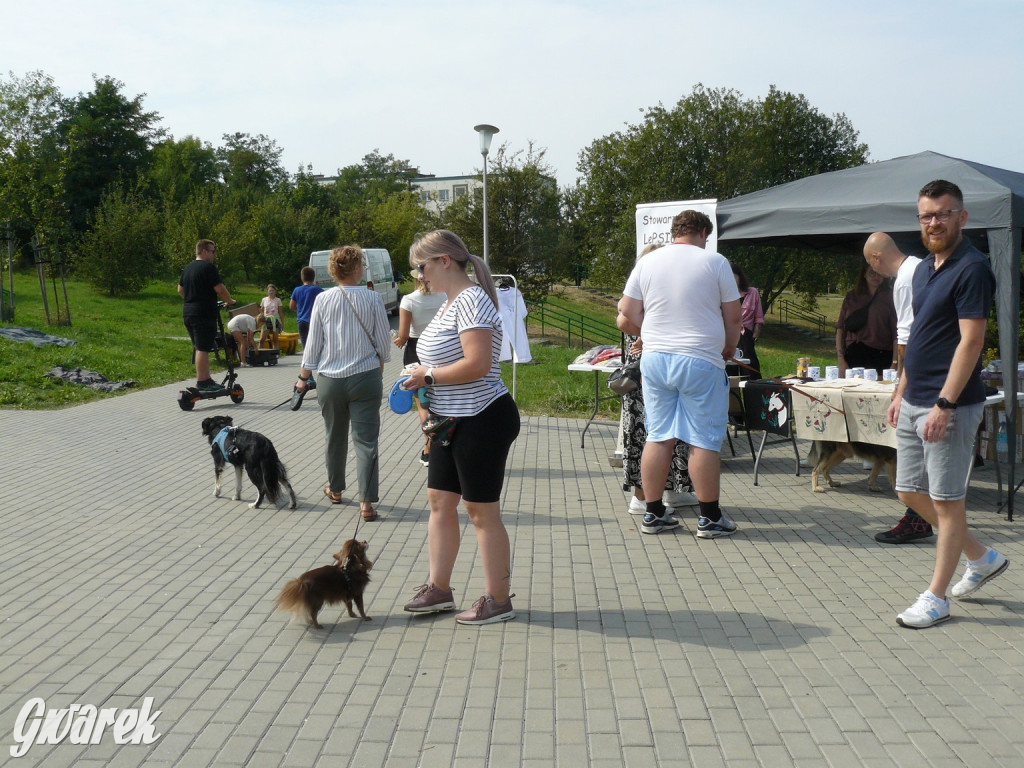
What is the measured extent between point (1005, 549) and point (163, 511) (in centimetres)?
592

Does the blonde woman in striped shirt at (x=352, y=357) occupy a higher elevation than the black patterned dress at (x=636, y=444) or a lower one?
higher

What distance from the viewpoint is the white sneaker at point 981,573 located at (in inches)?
185

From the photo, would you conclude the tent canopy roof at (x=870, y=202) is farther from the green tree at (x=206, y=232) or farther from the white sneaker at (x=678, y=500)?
the green tree at (x=206, y=232)

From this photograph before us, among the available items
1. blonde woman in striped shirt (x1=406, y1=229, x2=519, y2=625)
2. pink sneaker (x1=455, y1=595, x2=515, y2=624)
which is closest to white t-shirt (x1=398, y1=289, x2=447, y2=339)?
blonde woman in striped shirt (x1=406, y1=229, x2=519, y2=625)

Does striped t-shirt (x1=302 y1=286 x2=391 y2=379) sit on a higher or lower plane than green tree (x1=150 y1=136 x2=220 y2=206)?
lower

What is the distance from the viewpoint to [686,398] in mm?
5887

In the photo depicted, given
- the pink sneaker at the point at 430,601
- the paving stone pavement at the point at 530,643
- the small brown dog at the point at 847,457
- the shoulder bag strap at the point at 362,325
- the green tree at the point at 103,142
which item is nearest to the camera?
the paving stone pavement at the point at 530,643

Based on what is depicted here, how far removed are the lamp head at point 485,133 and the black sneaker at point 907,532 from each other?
915 cm

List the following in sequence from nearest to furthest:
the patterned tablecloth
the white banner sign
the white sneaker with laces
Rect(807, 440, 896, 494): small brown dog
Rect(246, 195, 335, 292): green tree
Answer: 1. the white sneaker with laces
2. the patterned tablecloth
3. Rect(807, 440, 896, 494): small brown dog
4. the white banner sign
5. Rect(246, 195, 335, 292): green tree

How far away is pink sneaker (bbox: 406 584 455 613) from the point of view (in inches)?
182

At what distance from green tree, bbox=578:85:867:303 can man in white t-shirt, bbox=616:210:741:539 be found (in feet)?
110

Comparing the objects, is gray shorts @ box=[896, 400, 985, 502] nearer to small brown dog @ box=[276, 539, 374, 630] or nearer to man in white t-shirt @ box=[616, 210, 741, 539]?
man in white t-shirt @ box=[616, 210, 741, 539]

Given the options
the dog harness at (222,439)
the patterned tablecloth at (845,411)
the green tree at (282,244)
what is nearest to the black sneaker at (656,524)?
the patterned tablecloth at (845,411)

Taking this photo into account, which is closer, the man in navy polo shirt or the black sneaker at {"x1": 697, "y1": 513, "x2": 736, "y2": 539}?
the man in navy polo shirt
